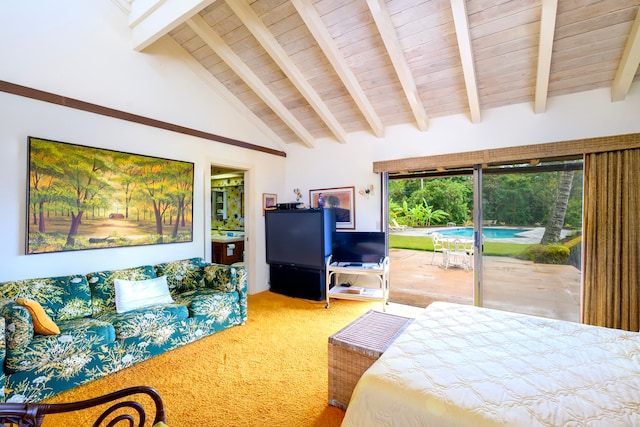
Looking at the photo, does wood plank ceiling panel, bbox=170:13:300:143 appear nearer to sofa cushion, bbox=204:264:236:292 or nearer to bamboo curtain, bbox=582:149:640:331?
sofa cushion, bbox=204:264:236:292

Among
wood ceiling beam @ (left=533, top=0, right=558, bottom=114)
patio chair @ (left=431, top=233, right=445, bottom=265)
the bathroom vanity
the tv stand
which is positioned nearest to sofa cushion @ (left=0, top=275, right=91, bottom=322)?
the tv stand

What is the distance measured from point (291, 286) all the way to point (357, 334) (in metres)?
2.59

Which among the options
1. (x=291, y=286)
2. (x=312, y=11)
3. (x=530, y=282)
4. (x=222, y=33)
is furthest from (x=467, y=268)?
(x=222, y=33)

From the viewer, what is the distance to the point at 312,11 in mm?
2791

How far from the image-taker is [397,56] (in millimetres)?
2982

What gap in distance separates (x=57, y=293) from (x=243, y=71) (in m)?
3.07

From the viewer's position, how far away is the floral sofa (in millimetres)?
1973

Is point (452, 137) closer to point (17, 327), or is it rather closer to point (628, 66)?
point (628, 66)

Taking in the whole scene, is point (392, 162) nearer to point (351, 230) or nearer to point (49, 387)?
point (351, 230)

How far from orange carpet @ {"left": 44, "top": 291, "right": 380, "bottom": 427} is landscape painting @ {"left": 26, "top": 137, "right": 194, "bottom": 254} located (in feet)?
4.49

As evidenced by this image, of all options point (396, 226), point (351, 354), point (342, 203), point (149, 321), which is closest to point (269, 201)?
point (342, 203)

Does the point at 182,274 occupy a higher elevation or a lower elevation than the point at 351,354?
higher

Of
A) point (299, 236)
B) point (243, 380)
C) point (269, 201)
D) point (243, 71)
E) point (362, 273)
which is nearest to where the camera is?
point (243, 380)

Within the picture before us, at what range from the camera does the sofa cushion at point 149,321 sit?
8.12 ft
